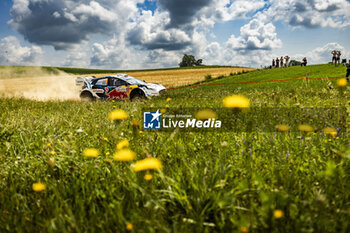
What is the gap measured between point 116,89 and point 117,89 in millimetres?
80

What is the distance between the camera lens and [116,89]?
12953mm

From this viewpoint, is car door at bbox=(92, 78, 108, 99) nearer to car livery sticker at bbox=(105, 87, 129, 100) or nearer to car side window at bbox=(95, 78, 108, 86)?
car side window at bbox=(95, 78, 108, 86)

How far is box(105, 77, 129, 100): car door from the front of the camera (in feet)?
41.6

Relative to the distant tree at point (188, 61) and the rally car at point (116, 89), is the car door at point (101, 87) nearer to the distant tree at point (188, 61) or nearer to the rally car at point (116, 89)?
the rally car at point (116, 89)

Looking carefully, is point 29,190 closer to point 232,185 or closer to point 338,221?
point 232,185

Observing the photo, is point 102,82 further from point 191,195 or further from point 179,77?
point 179,77

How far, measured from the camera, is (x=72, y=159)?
213cm

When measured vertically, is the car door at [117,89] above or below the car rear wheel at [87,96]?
above

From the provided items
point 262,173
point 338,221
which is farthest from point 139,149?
point 338,221

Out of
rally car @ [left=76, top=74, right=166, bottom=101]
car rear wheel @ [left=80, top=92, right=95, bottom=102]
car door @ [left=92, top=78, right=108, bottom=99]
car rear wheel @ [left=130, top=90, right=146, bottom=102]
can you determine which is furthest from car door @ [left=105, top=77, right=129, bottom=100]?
car rear wheel @ [left=80, top=92, right=95, bottom=102]

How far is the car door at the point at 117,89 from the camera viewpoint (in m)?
12.7

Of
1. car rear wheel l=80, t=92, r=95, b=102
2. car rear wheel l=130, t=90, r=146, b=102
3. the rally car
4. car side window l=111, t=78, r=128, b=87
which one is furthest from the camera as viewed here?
car rear wheel l=80, t=92, r=95, b=102

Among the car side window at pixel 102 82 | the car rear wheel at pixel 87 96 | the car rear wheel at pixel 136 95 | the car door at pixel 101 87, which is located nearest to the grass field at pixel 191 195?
the car rear wheel at pixel 136 95

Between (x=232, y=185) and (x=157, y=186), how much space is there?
1.95 ft
